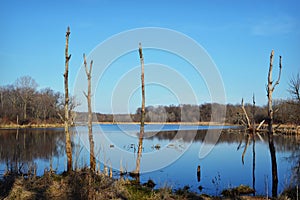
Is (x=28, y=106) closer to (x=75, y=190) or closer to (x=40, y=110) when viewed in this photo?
(x=40, y=110)

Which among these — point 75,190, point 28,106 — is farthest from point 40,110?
point 75,190

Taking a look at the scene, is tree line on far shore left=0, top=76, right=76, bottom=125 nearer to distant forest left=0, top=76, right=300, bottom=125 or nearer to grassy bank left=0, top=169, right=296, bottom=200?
distant forest left=0, top=76, right=300, bottom=125

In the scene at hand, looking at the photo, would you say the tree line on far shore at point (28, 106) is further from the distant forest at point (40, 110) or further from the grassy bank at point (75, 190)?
the grassy bank at point (75, 190)

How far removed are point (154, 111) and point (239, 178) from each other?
19821 millimetres

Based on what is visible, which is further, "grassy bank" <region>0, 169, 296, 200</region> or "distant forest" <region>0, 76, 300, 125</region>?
"distant forest" <region>0, 76, 300, 125</region>

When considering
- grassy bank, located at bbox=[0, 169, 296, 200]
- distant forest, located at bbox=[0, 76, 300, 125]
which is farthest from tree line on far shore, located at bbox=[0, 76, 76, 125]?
grassy bank, located at bbox=[0, 169, 296, 200]

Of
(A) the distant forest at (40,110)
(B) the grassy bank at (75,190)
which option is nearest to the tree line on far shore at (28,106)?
(A) the distant forest at (40,110)

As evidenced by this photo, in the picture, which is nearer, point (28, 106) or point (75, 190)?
point (75, 190)

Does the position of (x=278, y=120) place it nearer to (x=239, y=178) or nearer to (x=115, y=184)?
(x=239, y=178)

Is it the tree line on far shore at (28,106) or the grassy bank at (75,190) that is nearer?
the grassy bank at (75,190)

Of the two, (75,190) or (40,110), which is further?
(40,110)

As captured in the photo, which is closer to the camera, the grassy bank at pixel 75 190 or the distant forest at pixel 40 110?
the grassy bank at pixel 75 190

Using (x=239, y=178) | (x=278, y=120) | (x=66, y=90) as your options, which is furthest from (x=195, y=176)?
(x=278, y=120)

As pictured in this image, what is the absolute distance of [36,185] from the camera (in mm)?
7660
